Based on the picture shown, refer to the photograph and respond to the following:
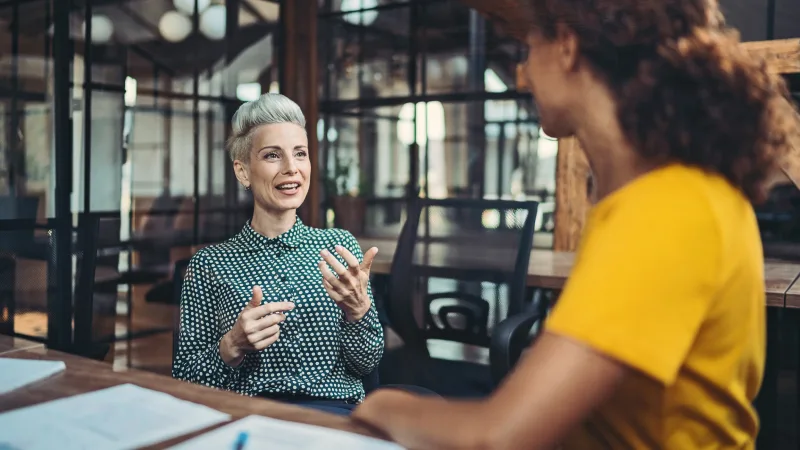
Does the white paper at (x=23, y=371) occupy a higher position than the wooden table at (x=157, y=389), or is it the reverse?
the white paper at (x=23, y=371)

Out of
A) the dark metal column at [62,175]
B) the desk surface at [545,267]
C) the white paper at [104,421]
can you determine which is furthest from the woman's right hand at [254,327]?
the dark metal column at [62,175]

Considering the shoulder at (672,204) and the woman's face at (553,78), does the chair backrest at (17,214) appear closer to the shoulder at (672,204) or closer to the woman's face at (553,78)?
the woman's face at (553,78)

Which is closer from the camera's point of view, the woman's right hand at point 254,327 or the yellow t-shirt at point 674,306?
the yellow t-shirt at point 674,306

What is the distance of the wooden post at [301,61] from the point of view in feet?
18.5

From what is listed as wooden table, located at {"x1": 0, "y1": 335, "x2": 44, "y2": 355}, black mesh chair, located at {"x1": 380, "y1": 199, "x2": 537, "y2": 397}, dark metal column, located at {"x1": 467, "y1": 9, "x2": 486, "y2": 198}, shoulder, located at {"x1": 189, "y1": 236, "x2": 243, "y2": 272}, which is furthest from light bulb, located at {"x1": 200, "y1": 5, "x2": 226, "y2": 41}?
wooden table, located at {"x1": 0, "y1": 335, "x2": 44, "y2": 355}

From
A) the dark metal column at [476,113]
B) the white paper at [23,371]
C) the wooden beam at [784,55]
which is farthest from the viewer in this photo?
the dark metal column at [476,113]

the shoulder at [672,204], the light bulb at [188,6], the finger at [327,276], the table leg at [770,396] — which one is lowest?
the table leg at [770,396]

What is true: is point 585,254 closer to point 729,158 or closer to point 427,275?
point 729,158

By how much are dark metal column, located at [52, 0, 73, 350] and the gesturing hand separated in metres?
2.32

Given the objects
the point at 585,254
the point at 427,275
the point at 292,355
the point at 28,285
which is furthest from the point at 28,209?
the point at 585,254

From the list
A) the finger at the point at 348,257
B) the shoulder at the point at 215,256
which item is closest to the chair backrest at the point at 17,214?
the shoulder at the point at 215,256

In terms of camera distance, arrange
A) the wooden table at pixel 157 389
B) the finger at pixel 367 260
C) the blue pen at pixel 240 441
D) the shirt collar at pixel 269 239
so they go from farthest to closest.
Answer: the shirt collar at pixel 269 239, the finger at pixel 367 260, the wooden table at pixel 157 389, the blue pen at pixel 240 441

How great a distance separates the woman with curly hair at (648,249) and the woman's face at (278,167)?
95cm


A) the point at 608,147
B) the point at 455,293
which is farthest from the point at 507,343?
the point at 608,147
